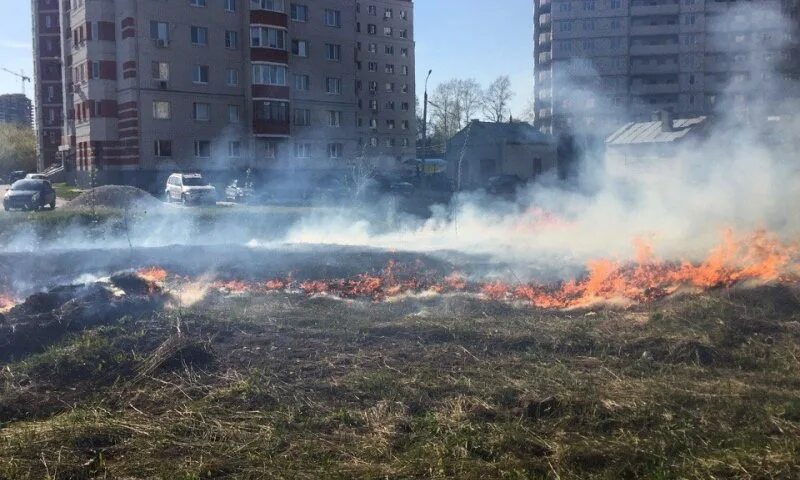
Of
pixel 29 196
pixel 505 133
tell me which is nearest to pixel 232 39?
pixel 29 196

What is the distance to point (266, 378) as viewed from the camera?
711cm

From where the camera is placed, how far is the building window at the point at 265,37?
4500 centimetres

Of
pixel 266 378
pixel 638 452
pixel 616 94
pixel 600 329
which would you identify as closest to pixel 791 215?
pixel 600 329

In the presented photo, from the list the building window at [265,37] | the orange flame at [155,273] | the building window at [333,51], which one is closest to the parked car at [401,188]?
the building window at [333,51]

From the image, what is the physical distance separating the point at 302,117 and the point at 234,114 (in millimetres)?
4728

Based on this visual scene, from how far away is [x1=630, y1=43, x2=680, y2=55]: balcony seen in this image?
225ft

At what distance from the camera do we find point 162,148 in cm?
4306

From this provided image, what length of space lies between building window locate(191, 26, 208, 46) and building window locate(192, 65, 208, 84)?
4.87 feet

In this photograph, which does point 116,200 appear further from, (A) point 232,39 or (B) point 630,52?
(B) point 630,52

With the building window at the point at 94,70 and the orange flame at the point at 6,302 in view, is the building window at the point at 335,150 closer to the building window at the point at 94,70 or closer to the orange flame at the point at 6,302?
the building window at the point at 94,70

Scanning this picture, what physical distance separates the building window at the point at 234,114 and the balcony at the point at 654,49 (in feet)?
140

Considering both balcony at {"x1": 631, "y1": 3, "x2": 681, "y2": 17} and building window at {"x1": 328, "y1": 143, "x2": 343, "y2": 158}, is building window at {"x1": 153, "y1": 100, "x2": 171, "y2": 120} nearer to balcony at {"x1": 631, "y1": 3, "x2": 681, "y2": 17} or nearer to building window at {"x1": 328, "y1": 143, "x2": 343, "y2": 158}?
building window at {"x1": 328, "y1": 143, "x2": 343, "y2": 158}

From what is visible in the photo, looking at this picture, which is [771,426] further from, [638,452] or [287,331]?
[287,331]

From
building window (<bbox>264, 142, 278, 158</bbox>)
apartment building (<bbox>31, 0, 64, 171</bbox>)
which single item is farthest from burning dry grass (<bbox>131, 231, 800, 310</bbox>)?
apartment building (<bbox>31, 0, 64, 171</bbox>)
